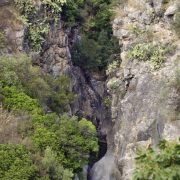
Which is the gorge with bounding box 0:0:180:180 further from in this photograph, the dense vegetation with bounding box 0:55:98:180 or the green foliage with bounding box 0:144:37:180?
the green foliage with bounding box 0:144:37:180

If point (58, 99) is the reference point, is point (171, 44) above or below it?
above

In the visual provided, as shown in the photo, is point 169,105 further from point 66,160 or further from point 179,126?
point 66,160

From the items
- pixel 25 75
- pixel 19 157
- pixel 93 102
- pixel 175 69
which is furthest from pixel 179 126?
pixel 93 102

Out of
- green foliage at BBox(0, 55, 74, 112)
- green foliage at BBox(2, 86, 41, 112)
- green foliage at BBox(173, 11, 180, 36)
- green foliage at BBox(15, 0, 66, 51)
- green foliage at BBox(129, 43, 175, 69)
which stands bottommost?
green foliage at BBox(2, 86, 41, 112)

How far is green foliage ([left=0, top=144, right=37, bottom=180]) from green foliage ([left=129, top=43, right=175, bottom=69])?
36.3ft

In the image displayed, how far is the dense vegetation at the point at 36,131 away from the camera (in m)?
22.6

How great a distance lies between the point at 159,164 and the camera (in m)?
13.5

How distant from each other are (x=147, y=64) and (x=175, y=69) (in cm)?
285

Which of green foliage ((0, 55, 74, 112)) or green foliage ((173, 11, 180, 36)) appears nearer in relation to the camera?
green foliage ((0, 55, 74, 112))

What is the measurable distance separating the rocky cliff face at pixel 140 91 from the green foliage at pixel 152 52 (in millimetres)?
168

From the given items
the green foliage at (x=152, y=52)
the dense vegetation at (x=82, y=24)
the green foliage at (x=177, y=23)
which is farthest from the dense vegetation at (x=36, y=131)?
the green foliage at (x=177, y=23)

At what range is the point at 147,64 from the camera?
30.3 m

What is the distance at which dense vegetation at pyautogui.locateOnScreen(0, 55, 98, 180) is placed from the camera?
74.2 feet

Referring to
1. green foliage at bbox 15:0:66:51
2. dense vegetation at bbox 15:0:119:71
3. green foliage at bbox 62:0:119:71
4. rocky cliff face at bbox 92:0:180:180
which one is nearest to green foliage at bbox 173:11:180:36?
rocky cliff face at bbox 92:0:180:180
